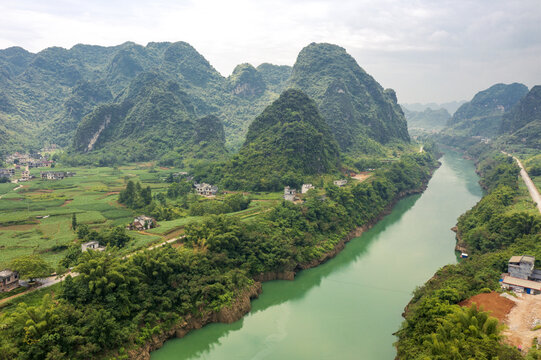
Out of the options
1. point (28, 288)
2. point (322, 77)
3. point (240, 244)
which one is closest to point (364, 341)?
point (240, 244)

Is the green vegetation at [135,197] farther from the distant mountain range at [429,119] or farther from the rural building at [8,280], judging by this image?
the distant mountain range at [429,119]

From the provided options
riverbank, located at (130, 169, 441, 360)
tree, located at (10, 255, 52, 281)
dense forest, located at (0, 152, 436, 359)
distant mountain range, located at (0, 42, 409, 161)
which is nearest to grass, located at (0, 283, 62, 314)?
dense forest, located at (0, 152, 436, 359)

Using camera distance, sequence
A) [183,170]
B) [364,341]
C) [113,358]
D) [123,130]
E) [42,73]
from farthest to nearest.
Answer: [42,73] → [123,130] → [183,170] → [364,341] → [113,358]

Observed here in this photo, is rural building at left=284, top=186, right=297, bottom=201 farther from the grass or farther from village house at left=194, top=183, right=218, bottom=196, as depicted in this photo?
the grass

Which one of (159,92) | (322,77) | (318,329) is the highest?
(322,77)

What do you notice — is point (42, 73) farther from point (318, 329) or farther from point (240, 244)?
point (318, 329)
